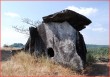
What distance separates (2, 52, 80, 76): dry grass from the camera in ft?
30.6

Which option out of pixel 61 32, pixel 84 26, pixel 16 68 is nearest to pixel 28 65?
pixel 16 68

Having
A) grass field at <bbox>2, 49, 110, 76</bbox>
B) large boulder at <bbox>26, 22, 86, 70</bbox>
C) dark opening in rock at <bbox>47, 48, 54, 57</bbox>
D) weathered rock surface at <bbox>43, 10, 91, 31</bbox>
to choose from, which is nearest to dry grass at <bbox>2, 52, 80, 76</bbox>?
grass field at <bbox>2, 49, 110, 76</bbox>

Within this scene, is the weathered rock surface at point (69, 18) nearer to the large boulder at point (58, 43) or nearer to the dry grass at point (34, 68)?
the large boulder at point (58, 43)

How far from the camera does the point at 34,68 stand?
1005cm

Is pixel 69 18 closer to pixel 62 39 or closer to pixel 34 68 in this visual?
pixel 62 39

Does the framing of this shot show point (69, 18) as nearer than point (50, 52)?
Yes

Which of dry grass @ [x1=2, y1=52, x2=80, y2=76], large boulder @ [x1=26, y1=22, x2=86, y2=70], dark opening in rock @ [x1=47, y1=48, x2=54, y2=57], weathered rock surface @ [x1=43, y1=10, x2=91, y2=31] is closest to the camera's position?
dry grass @ [x1=2, y1=52, x2=80, y2=76]

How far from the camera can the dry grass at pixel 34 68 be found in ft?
30.6

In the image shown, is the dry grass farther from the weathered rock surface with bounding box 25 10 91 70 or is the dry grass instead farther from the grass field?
the weathered rock surface with bounding box 25 10 91 70

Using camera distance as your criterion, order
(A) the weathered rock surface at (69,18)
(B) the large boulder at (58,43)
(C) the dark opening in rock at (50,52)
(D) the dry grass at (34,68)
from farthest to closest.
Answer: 1. (C) the dark opening in rock at (50,52)
2. (A) the weathered rock surface at (69,18)
3. (B) the large boulder at (58,43)
4. (D) the dry grass at (34,68)

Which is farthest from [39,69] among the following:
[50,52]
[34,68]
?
[50,52]

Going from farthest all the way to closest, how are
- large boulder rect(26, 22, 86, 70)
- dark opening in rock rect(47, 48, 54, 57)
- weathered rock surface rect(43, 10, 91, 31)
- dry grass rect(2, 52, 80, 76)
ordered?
dark opening in rock rect(47, 48, 54, 57) → weathered rock surface rect(43, 10, 91, 31) → large boulder rect(26, 22, 86, 70) → dry grass rect(2, 52, 80, 76)

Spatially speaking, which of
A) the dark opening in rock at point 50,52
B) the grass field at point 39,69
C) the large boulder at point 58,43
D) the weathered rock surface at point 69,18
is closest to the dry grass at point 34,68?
the grass field at point 39,69

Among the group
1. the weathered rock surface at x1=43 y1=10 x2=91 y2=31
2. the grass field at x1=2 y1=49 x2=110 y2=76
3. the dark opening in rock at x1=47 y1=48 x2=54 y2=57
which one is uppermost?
the weathered rock surface at x1=43 y1=10 x2=91 y2=31
